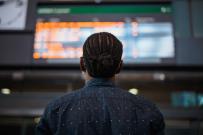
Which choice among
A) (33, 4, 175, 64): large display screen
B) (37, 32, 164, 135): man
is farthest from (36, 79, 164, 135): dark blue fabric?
(33, 4, 175, 64): large display screen

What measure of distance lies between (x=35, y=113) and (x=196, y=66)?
6.25 ft

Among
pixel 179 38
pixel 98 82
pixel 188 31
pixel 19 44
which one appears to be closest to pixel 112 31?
pixel 179 38

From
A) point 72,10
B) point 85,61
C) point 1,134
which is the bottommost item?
point 1,134

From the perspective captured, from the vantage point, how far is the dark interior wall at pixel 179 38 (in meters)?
→ 4.71

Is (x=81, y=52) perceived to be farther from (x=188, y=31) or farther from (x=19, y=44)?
(x=188, y=31)

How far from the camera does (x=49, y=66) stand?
4715 mm

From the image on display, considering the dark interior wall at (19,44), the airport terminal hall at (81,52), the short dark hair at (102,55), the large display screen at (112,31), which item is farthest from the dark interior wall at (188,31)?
the short dark hair at (102,55)

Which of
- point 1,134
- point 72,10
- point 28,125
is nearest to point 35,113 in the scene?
point 28,125

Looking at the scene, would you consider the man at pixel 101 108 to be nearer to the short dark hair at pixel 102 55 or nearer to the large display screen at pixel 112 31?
the short dark hair at pixel 102 55

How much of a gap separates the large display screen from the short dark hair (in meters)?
3.22

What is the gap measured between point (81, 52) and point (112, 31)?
41cm

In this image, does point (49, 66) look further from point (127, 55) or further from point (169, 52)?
point (169, 52)

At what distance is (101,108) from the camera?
50.3 inches

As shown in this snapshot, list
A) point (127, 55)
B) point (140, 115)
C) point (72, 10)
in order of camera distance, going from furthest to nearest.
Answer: point (72, 10) → point (127, 55) → point (140, 115)
